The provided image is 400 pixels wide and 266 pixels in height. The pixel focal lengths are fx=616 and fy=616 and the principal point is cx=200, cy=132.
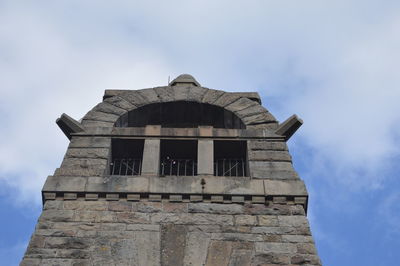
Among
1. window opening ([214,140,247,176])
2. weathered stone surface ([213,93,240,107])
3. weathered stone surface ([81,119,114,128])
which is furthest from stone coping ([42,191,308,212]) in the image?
weathered stone surface ([213,93,240,107])

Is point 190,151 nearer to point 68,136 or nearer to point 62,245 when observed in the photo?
point 68,136

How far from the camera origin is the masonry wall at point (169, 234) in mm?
7285

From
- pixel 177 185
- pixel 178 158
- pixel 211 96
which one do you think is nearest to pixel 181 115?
pixel 211 96

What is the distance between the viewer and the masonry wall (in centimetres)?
729

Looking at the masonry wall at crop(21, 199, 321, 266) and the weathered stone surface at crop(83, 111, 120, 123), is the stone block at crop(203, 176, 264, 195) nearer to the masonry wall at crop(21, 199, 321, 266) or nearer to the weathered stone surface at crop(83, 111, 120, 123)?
the masonry wall at crop(21, 199, 321, 266)

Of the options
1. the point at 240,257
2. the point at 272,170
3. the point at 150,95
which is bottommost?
the point at 240,257

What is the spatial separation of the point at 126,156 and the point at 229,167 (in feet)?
5.62

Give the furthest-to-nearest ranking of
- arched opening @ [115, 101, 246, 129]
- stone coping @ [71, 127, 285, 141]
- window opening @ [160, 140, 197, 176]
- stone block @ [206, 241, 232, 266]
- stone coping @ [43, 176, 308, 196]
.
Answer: arched opening @ [115, 101, 246, 129]
window opening @ [160, 140, 197, 176]
stone coping @ [71, 127, 285, 141]
stone coping @ [43, 176, 308, 196]
stone block @ [206, 241, 232, 266]

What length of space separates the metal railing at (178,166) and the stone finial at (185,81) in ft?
8.14

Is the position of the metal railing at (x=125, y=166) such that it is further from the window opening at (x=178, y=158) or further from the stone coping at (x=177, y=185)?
the stone coping at (x=177, y=185)

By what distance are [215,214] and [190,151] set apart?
7.34ft

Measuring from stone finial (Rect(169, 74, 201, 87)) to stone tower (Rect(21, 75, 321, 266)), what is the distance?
115 centimetres

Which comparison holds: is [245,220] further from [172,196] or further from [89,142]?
[89,142]

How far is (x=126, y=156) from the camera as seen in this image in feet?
33.5
